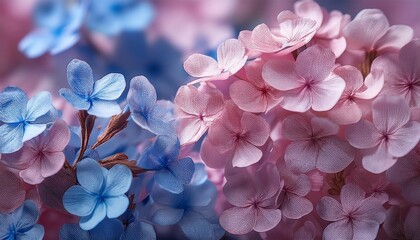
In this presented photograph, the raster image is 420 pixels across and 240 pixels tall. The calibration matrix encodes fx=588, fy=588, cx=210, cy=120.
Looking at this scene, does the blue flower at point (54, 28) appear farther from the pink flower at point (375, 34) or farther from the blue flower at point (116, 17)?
the pink flower at point (375, 34)

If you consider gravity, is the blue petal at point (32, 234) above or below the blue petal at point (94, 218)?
below

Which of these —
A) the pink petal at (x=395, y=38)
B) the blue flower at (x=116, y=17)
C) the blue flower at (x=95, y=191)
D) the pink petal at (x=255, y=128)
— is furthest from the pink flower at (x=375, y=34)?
the blue flower at (x=116, y=17)

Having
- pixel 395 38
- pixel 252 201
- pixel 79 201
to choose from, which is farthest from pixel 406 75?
pixel 79 201

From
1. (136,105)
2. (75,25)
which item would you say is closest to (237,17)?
(75,25)

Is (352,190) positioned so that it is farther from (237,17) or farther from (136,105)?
(237,17)

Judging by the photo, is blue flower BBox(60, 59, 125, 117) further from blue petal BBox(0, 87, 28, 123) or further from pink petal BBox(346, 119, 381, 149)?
pink petal BBox(346, 119, 381, 149)

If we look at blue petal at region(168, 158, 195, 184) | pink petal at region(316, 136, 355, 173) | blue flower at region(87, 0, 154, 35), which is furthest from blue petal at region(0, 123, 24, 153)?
blue flower at region(87, 0, 154, 35)
